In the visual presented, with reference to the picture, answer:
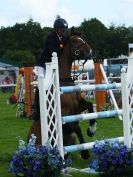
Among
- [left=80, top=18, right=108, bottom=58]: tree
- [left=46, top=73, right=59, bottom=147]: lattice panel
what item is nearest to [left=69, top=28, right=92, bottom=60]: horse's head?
[left=46, top=73, right=59, bottom=147]: lattice panel

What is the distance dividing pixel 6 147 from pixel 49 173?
4.05 meters

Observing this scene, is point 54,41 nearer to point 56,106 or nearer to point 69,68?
point 69,68

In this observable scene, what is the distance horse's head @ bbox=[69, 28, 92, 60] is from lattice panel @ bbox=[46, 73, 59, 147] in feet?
3.48

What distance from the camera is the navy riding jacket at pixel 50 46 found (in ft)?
26.2

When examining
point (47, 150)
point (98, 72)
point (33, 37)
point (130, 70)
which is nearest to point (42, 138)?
point (47, 150)

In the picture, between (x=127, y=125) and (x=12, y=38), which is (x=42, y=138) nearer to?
(x=127, y=125)

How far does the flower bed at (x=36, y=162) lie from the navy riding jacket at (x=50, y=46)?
6.21 feet

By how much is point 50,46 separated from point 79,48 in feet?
1.76

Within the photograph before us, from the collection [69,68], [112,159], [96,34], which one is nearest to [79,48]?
[69,68]

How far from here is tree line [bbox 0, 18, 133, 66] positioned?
293ft

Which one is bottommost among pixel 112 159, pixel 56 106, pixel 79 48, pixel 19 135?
pixel 19 135

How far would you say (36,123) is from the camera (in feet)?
25.5

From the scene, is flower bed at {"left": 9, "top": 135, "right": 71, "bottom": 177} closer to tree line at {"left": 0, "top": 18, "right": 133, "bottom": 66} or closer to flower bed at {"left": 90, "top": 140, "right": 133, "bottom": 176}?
flower bed at {"left": 90, "top": 140, "right": 133, "bottom": 176}

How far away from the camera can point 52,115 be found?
23.9 feet
